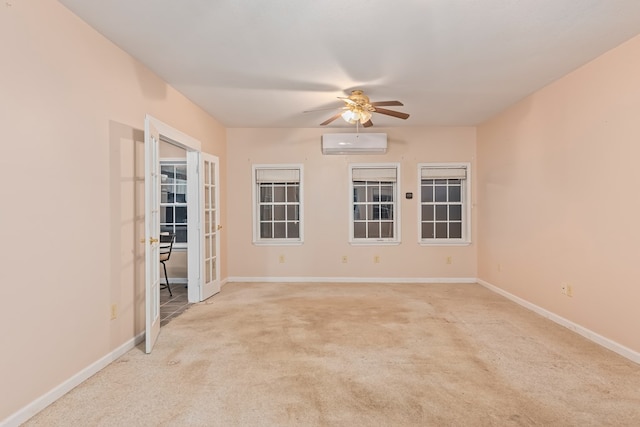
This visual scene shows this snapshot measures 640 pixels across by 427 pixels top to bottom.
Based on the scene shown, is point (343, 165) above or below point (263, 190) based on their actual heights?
above

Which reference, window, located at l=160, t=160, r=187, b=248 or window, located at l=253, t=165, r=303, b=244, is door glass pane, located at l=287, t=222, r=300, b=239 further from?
window, located at l=160, t=160, r=187, b=248

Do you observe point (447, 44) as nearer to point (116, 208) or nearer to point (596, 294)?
point (596, 294)

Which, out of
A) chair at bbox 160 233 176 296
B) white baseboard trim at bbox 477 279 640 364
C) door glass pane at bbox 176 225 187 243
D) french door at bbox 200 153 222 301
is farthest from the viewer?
door glass pane at bbox 176 225 187 243

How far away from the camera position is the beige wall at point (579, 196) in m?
2.84

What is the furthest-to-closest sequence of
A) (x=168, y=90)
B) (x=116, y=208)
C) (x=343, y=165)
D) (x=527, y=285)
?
(x=343, y=165), (x=527, y=285), (x=168, y=90), (x=116, y=208)

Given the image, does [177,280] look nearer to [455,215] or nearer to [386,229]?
[386,229]

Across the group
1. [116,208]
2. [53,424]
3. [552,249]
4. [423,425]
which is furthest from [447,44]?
[53,424]

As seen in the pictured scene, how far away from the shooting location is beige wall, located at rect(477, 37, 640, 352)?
9.33ft

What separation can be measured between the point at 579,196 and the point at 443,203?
8.22 feet

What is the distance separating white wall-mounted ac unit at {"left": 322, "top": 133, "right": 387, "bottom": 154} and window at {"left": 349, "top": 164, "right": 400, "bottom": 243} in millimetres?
367

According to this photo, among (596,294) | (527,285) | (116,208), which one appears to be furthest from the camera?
(527,285)

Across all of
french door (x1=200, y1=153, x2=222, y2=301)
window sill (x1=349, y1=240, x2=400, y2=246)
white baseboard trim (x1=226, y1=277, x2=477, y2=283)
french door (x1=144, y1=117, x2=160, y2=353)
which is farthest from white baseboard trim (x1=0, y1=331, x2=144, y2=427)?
window sill (x1=349, y1=240, x2=400, y2=246)

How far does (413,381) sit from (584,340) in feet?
6.51

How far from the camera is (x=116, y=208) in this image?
2824mm
